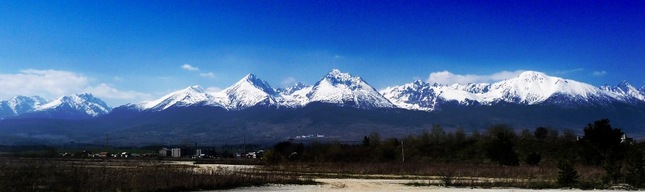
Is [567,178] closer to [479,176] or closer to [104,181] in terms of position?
[479,176]

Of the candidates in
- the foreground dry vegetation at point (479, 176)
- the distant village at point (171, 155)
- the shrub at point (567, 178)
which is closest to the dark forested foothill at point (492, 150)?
the foreground dry vegetation at point (479, 176)

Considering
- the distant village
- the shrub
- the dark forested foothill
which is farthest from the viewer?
the distant village

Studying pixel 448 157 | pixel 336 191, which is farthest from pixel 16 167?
pixel 448 157

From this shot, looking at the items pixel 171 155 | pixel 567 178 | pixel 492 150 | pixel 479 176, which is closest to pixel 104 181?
pixel 567 178

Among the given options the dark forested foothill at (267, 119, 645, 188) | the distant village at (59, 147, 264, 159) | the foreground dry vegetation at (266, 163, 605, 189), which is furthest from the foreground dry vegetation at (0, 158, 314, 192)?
the distant village at (59, 147, 264, 159)

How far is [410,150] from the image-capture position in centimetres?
10012

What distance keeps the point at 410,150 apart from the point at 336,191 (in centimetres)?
6762

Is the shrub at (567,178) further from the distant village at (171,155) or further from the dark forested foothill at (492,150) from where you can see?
the distant village at (171,155)

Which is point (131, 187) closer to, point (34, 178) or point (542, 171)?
point (34, 178)

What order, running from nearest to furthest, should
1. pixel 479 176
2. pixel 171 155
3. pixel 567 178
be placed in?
1. pixel 567 178
2. pixel 479 176
3. pixel 171 155

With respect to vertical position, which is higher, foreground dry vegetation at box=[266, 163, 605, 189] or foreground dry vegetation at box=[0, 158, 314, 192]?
foreground dry vegetation at box=[0, 158, 314, 192]

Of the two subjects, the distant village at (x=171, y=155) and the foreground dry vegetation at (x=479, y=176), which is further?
the distant village at (x=171, y=155)

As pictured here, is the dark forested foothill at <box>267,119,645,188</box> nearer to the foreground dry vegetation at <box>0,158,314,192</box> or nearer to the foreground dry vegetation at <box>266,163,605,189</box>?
the foreground dry vegetation at <box>266,163,605,189</box>

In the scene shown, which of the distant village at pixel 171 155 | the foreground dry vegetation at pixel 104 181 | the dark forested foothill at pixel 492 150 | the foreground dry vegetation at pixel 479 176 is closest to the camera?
the foreground dry vegetation at pixel 104 181
